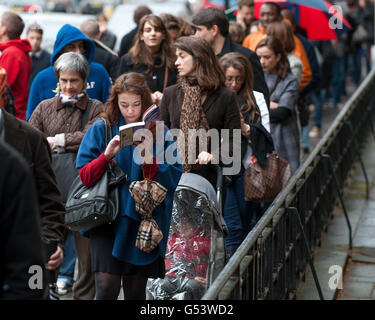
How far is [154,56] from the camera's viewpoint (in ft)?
26.0

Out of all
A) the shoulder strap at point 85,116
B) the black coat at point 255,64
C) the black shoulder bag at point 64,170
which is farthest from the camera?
the black coat at point 255,64

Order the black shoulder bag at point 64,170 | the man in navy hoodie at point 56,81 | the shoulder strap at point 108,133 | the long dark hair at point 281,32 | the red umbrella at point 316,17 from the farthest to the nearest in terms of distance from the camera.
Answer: the red umbrella at point 316,17
the long dark hair at point 281,32
the man in navy hoodie at point 56,81
the black shoulder bag at point 64,170
the shoulder strap at point 108,133

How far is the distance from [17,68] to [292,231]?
120 inches

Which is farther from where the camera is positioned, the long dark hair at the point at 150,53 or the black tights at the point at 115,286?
the long dark hair at the point at 150,53

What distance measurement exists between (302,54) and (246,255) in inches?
226

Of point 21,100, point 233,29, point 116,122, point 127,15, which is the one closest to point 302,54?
point 233,29

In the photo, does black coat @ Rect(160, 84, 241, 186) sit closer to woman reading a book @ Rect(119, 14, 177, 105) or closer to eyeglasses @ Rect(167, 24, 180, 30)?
woman reading a book @ Rect(119, 14, 177, 105)

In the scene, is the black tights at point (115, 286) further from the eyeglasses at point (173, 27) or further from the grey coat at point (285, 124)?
the eyeglasses at point (173, 27)

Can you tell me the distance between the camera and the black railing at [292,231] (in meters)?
4.62

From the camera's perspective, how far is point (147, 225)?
527cm

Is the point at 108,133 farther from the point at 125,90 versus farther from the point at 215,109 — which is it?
the point at 215,109

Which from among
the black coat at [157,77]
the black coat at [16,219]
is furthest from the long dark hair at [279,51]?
the black coat at [16,219]
